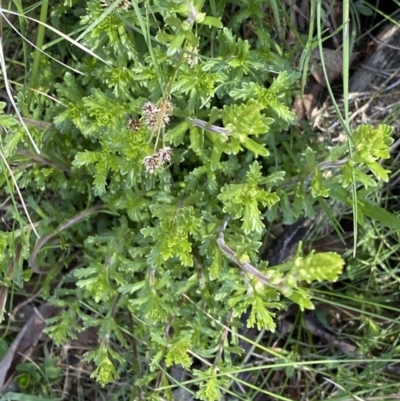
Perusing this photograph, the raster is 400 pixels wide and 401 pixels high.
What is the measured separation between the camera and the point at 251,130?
1.56 metres

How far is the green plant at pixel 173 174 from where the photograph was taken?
69.7 inches

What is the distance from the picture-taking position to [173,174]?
94.5 inches

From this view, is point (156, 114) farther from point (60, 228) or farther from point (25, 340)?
point (25, 340)

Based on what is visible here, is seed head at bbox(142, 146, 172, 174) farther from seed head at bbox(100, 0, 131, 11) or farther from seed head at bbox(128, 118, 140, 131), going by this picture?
seed head at bbox(100, 0, 131, 11)

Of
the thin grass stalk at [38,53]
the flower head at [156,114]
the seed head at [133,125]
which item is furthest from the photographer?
the thin grass stalk at [38,53]

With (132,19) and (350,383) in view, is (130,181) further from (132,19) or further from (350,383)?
(350,383)

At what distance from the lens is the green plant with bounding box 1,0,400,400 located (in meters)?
1.77

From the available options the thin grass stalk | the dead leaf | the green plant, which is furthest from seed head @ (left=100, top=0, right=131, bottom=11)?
the dead leaf

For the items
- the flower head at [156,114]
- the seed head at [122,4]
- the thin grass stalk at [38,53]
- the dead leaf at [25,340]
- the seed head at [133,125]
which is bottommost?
the dead leaf at [25,340]

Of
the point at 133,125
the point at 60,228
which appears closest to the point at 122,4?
the point at 133,125

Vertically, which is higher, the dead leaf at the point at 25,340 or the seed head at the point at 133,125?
the seed head at the point at 133,125

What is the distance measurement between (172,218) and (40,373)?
138cm

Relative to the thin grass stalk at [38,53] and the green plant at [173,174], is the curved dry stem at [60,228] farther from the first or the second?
the thin grass stalk at [38,53]

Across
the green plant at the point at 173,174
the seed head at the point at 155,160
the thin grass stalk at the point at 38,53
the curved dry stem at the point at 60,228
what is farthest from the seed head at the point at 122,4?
the curved dry stem at the point at 60,228
